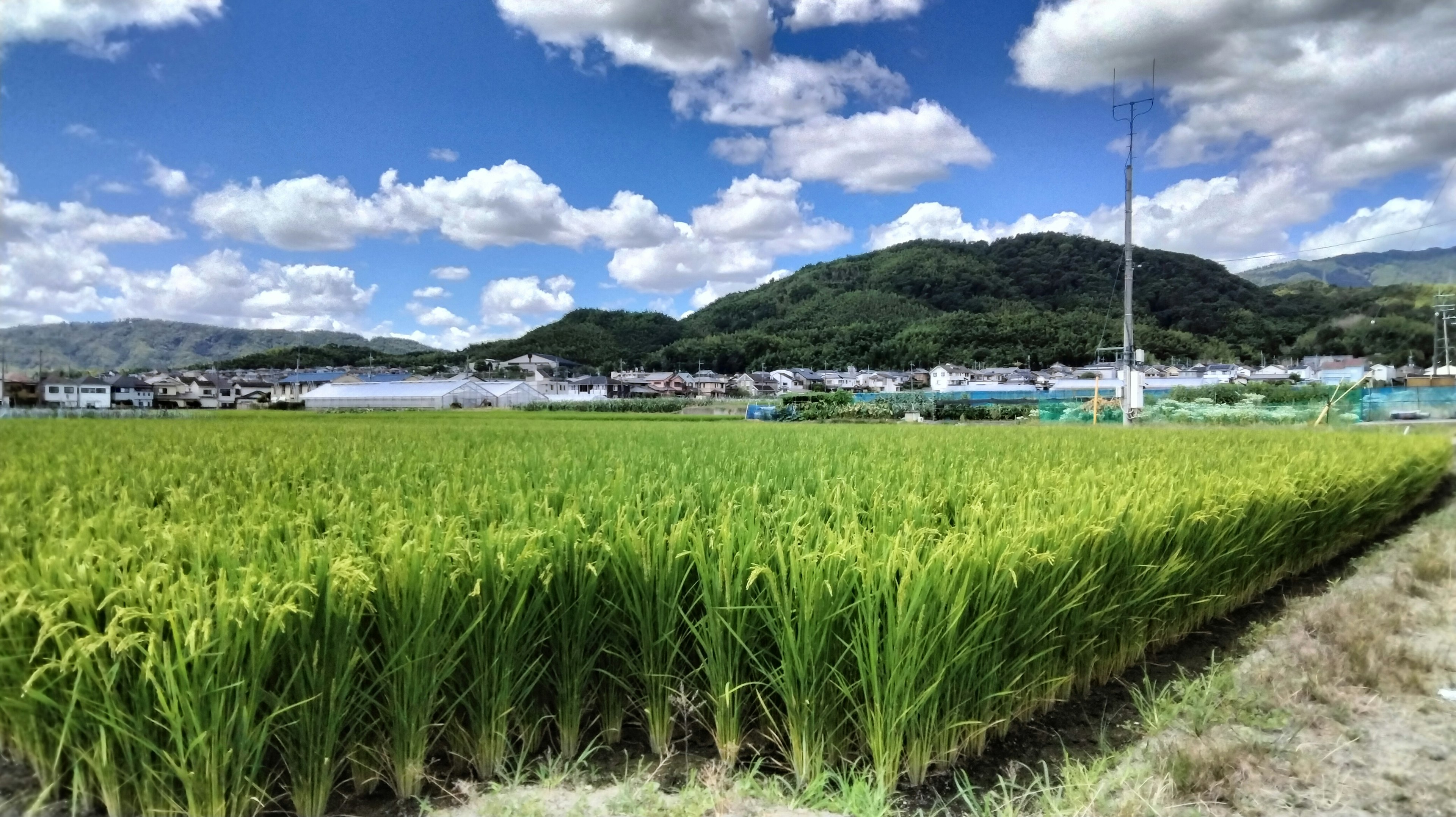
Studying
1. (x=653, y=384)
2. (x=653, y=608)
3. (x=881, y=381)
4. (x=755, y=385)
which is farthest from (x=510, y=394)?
(x=653, y=608)

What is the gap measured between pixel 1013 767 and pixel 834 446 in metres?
5.63

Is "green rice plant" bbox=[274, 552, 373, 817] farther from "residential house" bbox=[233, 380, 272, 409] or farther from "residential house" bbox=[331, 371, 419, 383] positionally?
"residential house" bbox=[331, 371, 419, 383]

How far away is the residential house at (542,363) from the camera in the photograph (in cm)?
6069

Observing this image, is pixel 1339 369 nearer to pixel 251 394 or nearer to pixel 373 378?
pixel 373 378

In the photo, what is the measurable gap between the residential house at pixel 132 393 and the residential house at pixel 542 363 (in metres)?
45.0

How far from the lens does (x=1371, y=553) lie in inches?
251

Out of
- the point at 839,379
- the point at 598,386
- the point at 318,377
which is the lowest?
the point at 598,386

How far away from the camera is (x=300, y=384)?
124 feet

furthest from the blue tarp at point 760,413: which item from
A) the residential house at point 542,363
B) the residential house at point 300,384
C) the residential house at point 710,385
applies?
the residential house at point 710,385

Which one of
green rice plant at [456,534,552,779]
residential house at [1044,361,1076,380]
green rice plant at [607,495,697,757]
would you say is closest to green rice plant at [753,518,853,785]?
green rice plant at [607,495,697,757]

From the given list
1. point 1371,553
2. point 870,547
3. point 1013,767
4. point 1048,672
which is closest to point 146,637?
point 870,547

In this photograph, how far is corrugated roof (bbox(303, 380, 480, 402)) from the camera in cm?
3631

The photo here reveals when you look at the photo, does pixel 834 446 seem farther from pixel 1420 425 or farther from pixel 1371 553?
pixel 1420 425

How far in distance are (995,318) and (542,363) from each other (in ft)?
128
